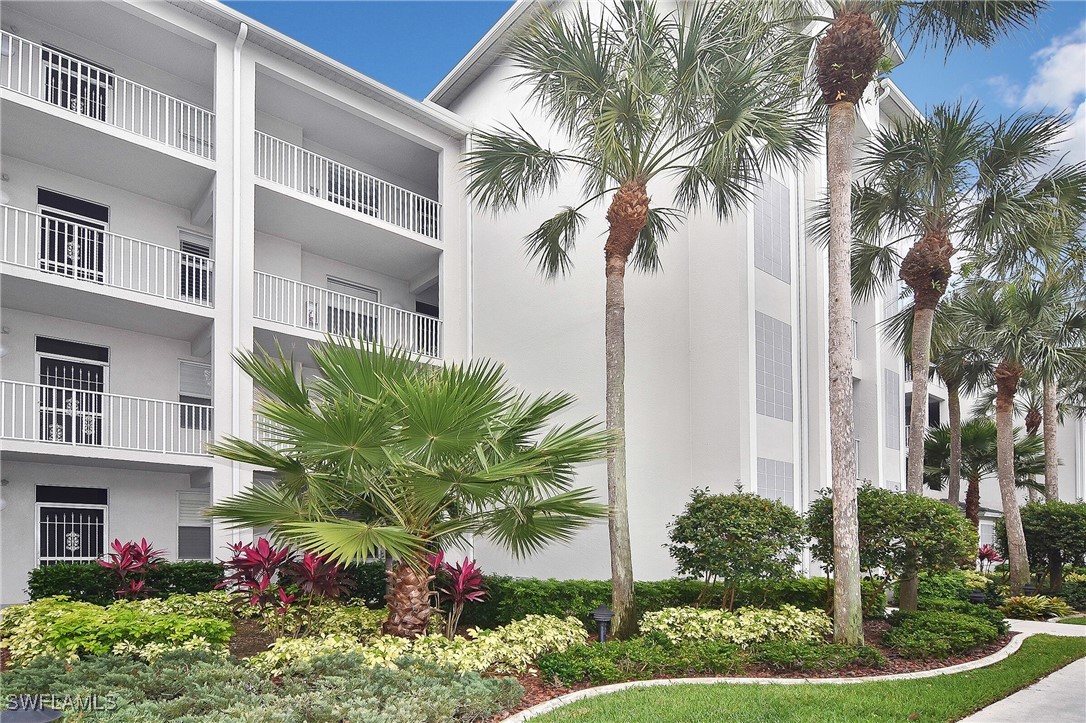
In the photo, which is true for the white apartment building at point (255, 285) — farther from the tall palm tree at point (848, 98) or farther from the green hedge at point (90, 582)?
the tall palm tree at point (848, 98)

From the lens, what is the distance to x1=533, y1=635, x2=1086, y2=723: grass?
666 centimetres

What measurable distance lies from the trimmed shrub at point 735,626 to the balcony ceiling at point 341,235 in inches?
406

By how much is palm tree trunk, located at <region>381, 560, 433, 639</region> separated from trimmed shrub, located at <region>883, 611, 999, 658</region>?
5817 millimetres

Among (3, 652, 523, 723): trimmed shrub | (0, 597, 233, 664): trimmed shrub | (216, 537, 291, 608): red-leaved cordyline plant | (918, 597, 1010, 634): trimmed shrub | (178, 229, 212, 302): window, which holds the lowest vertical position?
(918, 597, 1010, 634): trimmed shrub

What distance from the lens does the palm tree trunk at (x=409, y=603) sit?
8.90 meters

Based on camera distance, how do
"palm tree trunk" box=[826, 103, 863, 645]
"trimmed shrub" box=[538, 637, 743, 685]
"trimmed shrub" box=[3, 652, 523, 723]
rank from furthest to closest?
"palm tree trunk" box=[826, 103, 863, 645] → "trimmed shrub" box=[538, 637, 743, 685] → "trimmed shrub" box=[3, 652, 523, 723]

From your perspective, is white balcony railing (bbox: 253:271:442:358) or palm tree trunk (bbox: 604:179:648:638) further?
white balcony railing (bbox: 253:271:442:358)

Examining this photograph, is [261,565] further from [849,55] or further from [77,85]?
[849,55]

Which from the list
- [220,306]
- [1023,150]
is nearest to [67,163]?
[220,306]

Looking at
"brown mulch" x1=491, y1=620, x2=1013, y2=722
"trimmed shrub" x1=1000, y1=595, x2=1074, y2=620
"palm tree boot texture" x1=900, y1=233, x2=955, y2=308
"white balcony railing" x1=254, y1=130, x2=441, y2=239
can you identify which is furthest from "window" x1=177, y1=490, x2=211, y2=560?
"trimmed shrub" x1=1000, y1=595, x2=1074, y2=620

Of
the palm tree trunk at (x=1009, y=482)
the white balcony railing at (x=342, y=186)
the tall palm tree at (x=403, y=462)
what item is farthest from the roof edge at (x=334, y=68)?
the palm tree trunk at (x=1009, y=482)

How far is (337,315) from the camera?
18203 mm

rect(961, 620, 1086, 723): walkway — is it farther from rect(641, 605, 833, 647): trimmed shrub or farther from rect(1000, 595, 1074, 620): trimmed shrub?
rect(1000, 595, 1074, 620): trimmed shrub

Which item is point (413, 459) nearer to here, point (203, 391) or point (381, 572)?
point (381, 572)
